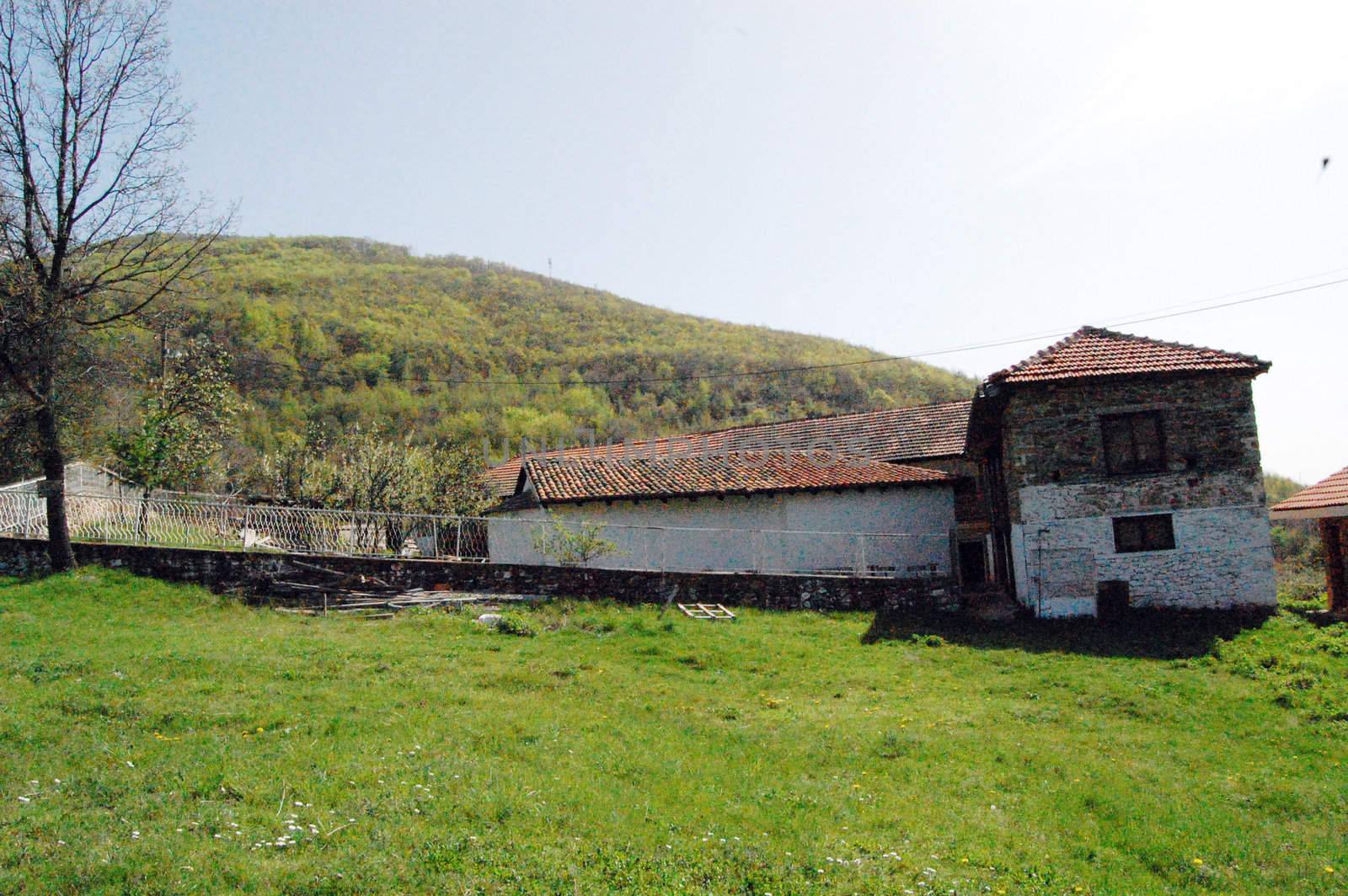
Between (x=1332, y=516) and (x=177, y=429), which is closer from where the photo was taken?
(x=1332, y=516)

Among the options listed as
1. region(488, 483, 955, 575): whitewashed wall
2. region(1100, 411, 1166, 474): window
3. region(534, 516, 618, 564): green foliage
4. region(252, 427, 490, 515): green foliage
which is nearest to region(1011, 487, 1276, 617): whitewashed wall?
region(1100, 411, 1166, 474): window

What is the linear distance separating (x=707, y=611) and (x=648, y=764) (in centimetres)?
1022

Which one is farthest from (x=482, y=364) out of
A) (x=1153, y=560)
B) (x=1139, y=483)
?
(x=1153, y=560)

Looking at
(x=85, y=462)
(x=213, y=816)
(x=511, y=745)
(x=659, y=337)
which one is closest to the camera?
(x=213, y=816)

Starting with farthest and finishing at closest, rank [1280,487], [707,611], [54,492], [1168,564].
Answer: [1280,487] < [707,611] < [1168,564] < [54,492]

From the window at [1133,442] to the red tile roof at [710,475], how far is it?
5176 millimetres

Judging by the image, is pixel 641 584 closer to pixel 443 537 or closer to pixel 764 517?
pixel 443 537

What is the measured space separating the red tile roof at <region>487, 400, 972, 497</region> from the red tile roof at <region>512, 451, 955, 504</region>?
113 inches

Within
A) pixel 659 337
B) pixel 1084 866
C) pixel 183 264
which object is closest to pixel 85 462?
pixel 183 264

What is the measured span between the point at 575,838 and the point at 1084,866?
4107 millimetres

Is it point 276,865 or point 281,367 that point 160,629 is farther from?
point 281,367

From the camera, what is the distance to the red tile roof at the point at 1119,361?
18812mm

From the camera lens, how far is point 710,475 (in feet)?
81.7

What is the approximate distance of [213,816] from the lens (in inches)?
272
